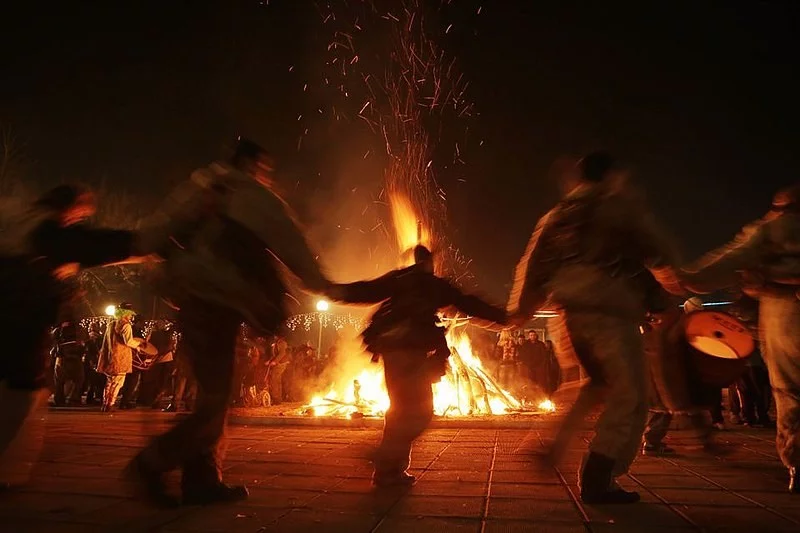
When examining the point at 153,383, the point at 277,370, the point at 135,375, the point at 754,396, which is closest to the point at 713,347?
the point at 754,396

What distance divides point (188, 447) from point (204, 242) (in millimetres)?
1232

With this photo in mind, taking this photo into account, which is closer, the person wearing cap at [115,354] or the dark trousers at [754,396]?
the dark trousers at [754,396]

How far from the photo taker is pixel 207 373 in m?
3.86

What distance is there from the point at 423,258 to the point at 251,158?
155 cm

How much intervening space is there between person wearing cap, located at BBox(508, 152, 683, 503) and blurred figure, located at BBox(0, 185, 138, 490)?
9.70ft

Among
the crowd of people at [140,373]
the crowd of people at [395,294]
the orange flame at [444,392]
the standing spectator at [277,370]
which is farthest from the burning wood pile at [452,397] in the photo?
the crowd of people at [395,294]

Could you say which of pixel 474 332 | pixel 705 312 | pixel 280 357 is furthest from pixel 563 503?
pixel 474 332

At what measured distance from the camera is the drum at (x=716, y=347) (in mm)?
5457

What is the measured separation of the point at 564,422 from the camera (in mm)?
4074

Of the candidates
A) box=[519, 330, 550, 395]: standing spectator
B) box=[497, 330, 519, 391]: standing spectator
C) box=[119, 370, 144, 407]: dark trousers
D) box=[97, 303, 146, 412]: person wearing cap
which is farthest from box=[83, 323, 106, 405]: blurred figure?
box=[519, 330, 550, 395]: standing spectator

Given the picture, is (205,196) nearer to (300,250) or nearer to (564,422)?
(300,250)

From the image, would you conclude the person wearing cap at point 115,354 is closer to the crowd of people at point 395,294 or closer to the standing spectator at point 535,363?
the crowd of people at point 395,294

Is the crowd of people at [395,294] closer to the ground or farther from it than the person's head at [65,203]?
closer to the ground

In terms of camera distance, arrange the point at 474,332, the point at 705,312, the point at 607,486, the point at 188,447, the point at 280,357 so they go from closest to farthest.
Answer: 1. the point at 188,447
2. the point at 607,486
3. the point at 705,312
4. the point at 280,357
5. the point at 474,332
